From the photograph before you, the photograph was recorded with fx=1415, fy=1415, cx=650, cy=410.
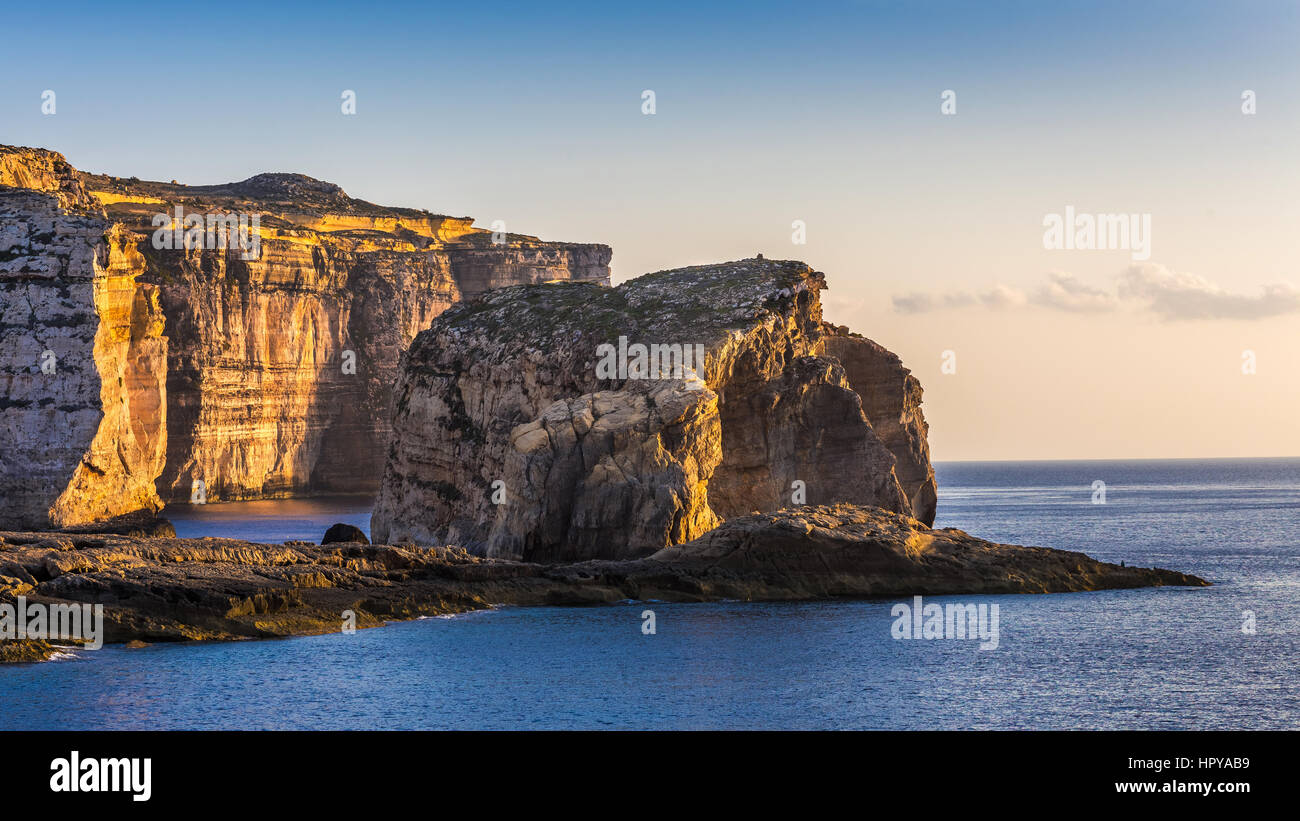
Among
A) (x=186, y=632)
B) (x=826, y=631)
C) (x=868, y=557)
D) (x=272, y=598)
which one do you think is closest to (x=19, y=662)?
(x=186, y=632)

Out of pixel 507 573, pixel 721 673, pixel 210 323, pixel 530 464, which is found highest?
pixel 210 323

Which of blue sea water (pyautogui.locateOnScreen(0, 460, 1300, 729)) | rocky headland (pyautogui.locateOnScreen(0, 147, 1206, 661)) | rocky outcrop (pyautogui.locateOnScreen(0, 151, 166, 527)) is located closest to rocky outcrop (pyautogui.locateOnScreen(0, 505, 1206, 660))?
rocky headland (pyautogui.locateOnScreen(0, 147, 1206, 661))

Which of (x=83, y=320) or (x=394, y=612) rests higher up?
(x=83, y=320)

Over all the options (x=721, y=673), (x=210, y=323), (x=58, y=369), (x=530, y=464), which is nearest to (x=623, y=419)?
(x=530, y=464)

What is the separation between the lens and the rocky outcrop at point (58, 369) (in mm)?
84938

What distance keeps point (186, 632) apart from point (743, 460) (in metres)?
37.6

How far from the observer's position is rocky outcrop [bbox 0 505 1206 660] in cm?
5019

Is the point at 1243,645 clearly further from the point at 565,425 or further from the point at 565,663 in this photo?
the point at 565,425

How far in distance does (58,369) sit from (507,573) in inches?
1585

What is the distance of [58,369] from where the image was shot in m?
86.6

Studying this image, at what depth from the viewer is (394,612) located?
2191 inches

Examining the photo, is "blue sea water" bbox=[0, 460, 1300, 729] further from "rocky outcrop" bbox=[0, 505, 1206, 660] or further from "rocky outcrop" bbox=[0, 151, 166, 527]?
"rocky outcrop" bbox=[0, 151, 166, 527]

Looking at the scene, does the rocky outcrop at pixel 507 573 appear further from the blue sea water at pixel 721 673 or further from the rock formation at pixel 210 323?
the rock formation at pixel 210 323

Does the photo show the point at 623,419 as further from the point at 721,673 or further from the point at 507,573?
the point at 721,673
